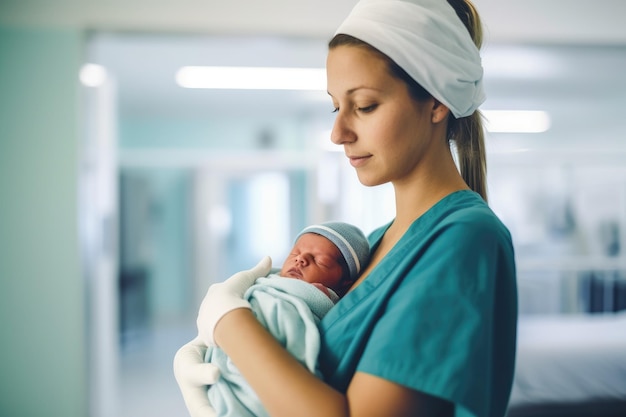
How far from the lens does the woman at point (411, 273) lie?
1.82 ft

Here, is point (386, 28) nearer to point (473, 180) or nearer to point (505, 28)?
point (473, 180)

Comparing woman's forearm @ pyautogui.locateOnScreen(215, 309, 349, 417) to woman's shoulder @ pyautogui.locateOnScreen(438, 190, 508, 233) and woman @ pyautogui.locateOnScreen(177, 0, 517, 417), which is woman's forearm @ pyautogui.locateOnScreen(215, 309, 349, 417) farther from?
woman's shoulder @ pyautogui.locateOnScreen(438, 190, 508, 233)

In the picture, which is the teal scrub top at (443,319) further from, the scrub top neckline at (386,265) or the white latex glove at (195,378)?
the white latex glove at (195,378)

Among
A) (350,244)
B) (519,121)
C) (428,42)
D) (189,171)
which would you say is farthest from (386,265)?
(189,171)

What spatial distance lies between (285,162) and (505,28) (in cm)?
Result: 324

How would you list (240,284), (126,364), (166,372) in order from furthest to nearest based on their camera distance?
1. (126,364)
2. (166,372)
3. (240,284)

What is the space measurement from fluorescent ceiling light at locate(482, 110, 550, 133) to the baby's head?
12.8ft

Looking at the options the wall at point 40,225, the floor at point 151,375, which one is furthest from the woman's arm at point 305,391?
the floor at point 151,375

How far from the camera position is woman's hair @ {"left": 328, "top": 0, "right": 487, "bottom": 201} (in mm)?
734

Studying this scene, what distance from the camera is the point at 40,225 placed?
6.85 ft

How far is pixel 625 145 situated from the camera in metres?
4.37

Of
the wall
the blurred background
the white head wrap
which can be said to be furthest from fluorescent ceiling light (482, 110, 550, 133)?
the white head wrap

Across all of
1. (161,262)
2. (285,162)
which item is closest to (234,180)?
(285,162)

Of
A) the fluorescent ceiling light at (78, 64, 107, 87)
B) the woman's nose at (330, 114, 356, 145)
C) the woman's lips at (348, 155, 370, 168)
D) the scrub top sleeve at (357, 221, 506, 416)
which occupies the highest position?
the fluorescent ceiling light at (78, 64, 107, 87)
